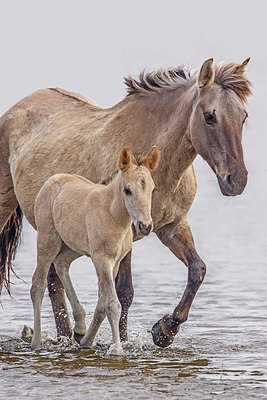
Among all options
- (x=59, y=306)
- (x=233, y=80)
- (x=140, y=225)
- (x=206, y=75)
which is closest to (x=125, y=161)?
(x=140, y=225)

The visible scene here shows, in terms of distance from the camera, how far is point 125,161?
6.93 meters

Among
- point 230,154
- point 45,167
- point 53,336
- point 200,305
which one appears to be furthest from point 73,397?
point 200,305

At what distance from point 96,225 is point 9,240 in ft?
10.6

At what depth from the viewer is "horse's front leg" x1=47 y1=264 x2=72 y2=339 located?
8.62m

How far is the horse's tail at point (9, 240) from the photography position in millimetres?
10188

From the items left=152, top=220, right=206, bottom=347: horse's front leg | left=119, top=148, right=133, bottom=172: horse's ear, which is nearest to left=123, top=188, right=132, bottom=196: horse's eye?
left=119, top=148, right=133, bottom=172: horse's ear

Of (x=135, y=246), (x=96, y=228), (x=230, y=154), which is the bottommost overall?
(x=135, y=246)

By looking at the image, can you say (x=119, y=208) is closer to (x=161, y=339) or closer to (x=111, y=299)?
(x=111, y=299)

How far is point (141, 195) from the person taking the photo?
22.2ft

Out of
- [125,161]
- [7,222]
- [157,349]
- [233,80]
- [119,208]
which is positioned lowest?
[157,349]

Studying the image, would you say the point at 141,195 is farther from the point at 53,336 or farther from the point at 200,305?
the point at 200,305

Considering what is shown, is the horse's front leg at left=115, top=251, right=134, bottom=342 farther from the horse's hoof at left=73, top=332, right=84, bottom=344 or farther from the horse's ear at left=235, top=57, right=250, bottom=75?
the horse's ear at left=235, top=57, right=250, bottom=75

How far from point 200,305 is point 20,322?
241 centimetres

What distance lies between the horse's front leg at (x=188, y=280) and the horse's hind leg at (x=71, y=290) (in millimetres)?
793
